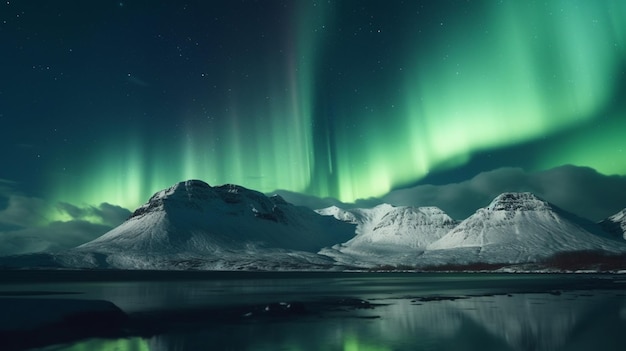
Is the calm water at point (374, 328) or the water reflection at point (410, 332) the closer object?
the water reflection at point (410, 332)

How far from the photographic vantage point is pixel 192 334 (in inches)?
1865

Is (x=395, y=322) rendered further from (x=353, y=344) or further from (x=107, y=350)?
(x=107, y=350)

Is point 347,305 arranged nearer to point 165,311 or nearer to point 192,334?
point 165,311

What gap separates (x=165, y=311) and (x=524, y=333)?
4667cm

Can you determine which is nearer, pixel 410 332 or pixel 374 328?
pixel 410 332

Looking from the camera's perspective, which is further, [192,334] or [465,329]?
[465,329]

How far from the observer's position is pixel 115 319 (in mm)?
56094

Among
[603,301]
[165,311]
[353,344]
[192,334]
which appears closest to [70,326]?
[192,334]

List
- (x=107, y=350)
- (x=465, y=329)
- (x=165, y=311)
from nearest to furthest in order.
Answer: (x=107, y=350)
(x=465, y=329)
(x=165, y=311)

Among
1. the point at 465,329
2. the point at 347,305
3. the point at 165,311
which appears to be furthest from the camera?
the point at 347,305

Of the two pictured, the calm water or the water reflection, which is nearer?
the water reflection

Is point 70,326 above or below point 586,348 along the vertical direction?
above

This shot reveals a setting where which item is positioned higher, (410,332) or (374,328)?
(374,328)

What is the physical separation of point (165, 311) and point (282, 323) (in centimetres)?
2251
